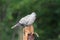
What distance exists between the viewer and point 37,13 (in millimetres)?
11406

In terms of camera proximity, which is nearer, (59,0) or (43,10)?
(59,0)

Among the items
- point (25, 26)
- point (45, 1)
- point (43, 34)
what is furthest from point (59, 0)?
point (25, 26)

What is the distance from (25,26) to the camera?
226 inches

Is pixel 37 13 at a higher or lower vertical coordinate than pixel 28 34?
higher

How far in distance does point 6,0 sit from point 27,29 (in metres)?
6.00

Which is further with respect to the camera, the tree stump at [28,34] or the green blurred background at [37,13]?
the green blurred background at [37,13]

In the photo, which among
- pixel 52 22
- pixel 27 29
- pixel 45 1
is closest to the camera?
pixel 27 29

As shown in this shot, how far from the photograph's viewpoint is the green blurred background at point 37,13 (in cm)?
1112

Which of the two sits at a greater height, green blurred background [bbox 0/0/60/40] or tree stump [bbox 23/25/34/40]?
green blurred background [bbox 0/0/60/40]

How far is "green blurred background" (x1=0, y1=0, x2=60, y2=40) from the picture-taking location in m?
11.1

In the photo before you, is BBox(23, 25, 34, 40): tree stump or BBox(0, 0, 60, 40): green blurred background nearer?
BBox(23, 25, 34, 40): tree stump

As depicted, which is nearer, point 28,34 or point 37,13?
point 28,34

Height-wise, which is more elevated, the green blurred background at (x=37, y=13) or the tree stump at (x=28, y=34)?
the green blurred background at (x=37, y=13)

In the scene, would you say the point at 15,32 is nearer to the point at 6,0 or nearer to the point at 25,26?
the point at 6,0
